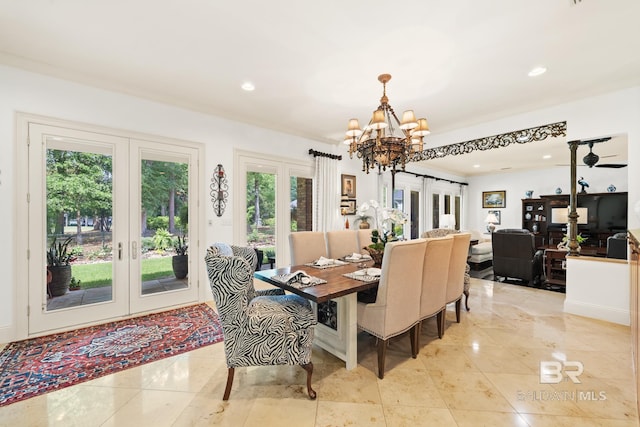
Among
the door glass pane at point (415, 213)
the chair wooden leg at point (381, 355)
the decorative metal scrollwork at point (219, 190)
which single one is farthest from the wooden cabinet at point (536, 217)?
the decorative metal scrollwork at point (219, 190)

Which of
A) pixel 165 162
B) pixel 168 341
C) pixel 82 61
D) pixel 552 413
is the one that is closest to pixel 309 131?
pixel 165 162

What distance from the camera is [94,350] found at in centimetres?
252

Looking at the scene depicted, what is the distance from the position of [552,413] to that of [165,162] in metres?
4.42

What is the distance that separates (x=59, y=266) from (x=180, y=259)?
120 centimetres

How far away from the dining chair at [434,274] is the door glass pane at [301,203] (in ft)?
9.12

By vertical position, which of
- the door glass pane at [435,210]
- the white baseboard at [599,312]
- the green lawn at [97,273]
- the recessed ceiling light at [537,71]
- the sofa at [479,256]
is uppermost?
the recessed ceiling light at [537,71]

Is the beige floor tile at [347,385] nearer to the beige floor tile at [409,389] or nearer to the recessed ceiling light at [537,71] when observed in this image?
the beige floor tile at [409,389]

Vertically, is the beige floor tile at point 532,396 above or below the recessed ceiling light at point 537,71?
below

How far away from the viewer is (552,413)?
68.0 inches

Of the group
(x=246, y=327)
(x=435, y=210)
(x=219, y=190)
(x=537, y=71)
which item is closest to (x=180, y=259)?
(x=219, y=190)

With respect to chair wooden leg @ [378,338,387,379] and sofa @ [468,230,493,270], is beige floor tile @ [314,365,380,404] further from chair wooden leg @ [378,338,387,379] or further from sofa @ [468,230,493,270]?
sofa @ [468,230,493,270]

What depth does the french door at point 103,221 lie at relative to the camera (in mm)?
2787

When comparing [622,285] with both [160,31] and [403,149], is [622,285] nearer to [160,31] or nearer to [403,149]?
[403,149]

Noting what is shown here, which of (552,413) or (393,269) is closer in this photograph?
(552,413)
